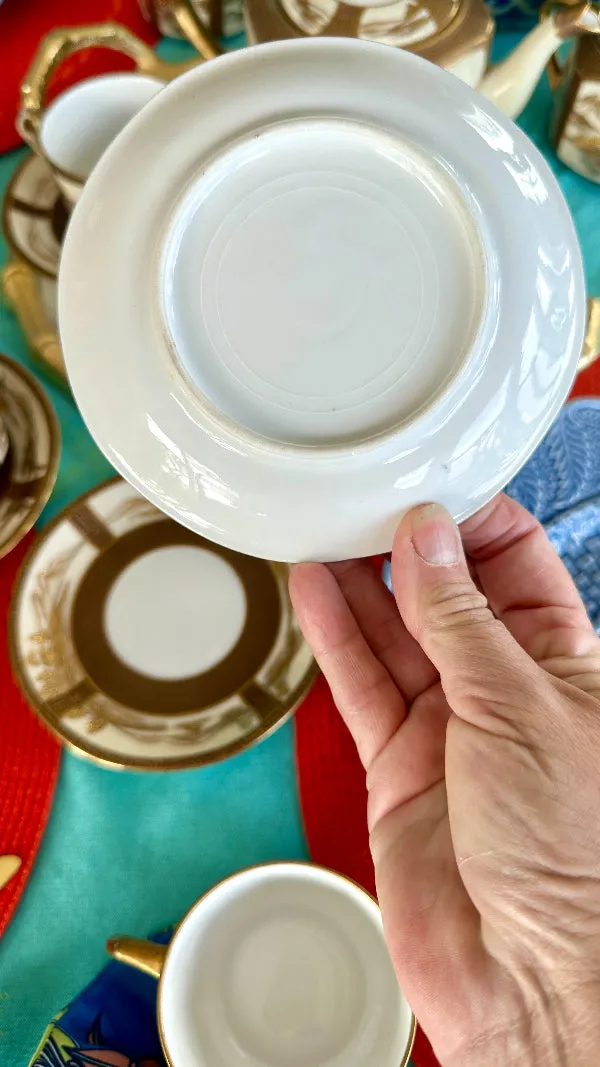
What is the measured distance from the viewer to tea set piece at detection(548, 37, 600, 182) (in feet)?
2.07

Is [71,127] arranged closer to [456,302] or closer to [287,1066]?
[456,302]

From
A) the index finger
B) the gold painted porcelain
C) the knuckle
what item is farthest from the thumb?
the gold painted porcelain

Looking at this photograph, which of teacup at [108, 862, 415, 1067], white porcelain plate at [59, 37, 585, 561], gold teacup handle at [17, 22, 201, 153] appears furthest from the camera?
gold teacup handle at [17, 22, 201, 153]

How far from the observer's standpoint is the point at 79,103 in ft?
2.06

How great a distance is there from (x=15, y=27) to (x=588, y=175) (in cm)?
64

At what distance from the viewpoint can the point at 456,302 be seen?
1.20 ft

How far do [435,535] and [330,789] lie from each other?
0.94 ft

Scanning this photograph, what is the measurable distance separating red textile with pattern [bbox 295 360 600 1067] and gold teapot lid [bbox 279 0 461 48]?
0.50 meters

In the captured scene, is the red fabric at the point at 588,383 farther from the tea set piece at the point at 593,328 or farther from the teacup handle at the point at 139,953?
the teacup handle at the point at 139,953

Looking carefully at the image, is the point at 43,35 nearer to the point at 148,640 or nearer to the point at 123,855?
the point at 148,640

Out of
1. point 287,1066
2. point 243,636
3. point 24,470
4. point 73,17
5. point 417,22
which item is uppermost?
point 73,17

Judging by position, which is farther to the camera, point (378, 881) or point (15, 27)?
point (15, 27)

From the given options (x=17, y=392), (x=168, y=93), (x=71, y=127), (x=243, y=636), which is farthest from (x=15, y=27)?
(x=243, y=636)

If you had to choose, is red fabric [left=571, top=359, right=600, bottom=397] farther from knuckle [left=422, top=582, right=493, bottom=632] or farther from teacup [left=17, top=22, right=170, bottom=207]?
teacup [left=17, top=22, right=170, bottom=207]
